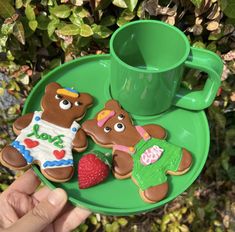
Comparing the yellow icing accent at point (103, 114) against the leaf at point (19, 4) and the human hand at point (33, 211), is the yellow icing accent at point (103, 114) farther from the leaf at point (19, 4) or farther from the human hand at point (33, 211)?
the leaf at point (19, 4)

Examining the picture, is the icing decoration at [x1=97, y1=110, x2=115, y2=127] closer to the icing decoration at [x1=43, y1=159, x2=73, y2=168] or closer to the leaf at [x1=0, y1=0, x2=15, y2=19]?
the icing decoration at [x1=43, y1=159, x2=73, y2=168]

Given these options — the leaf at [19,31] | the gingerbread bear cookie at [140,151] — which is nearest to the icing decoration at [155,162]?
the gingerbread bear cookie at [140,151]

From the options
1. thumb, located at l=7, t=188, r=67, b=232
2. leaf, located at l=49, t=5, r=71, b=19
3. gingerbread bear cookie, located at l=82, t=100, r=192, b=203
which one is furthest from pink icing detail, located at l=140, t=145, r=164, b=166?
leaf, located at l=49, t=5, r=71, b=19

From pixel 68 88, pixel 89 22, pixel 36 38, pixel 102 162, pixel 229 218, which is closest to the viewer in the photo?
pixel 102 162

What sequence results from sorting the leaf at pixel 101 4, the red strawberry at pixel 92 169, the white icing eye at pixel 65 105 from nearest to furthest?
the red strawberry at pixel 92 169 → the white icing eye at pixel 65 105 → the leaf at pixel 101 4

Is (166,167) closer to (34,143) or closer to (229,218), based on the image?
(34,143)

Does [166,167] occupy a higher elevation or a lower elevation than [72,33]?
lower

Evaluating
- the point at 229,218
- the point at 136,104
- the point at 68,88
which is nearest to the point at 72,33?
the point at 68,88
